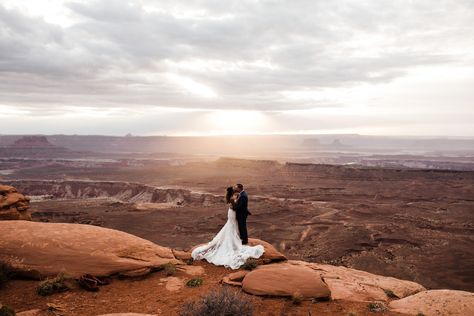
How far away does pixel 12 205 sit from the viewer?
41.4 ft

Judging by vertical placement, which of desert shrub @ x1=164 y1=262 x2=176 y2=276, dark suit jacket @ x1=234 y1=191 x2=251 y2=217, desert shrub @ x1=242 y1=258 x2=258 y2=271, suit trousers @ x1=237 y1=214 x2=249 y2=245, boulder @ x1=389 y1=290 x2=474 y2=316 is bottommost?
boulder @ x1=389 y1=290 x2=474 y2=316

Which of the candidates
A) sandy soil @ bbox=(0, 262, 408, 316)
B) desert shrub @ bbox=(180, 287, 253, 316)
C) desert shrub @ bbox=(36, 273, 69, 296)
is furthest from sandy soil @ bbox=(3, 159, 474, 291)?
desert shrub @ bbox=(36, 273, 69, 296)

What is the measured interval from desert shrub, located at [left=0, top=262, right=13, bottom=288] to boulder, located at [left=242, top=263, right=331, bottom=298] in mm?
5715

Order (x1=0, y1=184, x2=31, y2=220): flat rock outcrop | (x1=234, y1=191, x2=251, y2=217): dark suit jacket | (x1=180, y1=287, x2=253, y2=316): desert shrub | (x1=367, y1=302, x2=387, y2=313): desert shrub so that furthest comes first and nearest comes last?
1. (x1=0, y1=184, x2=31, y2=220): flat rock outcrop
2. (x1=234, y1=191, x2=251, y2=217): dark suit jacket
3. (x1=367, y1=302, x2=387, y2=313): desert shrub
4. (x1=180, y1=287, x2=253, y2=316): desert shrub

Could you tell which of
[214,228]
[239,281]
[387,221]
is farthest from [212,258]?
[387,221]

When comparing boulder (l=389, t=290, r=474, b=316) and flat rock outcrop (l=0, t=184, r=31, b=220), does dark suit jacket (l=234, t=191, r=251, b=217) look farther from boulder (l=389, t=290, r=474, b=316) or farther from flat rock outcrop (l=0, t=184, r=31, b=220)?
flat rock outcrop (l=0, t=184, r=31, b=220)

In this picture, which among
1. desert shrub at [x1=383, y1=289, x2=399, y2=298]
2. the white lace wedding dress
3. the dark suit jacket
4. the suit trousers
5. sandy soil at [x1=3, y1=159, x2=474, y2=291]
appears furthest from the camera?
sandy soil at [x1=3, y1=159, x2=474, y2=291]

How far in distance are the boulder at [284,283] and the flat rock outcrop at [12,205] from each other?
8.74m

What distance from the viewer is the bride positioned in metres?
10.4

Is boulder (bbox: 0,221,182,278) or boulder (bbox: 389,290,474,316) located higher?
boulder (bbox: 0,221,182,278)

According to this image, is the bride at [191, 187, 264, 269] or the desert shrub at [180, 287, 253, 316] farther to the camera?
the bride at [191, 187, 264, 269]

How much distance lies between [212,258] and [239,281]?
5.63 feet

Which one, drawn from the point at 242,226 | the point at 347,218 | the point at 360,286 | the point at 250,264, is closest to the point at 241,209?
the point at 242,226

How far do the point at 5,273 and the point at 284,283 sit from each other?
267 inches
